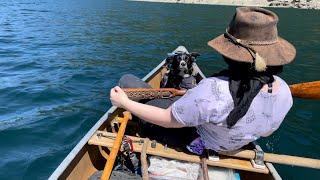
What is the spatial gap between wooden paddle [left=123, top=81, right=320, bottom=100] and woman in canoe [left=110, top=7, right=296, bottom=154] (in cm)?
117

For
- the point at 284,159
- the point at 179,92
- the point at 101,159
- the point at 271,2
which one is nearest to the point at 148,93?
the point at 179,92

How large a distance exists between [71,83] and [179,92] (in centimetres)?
838

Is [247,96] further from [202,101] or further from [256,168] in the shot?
[256,168]

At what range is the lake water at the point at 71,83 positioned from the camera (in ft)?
29.4

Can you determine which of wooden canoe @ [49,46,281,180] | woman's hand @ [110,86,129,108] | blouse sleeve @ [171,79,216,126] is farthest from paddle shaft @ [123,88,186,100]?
blouse sleeve @ [171,79,216,126]

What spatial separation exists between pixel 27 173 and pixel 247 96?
5655mm

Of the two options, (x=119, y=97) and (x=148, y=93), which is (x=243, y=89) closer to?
(x=119, y=97)

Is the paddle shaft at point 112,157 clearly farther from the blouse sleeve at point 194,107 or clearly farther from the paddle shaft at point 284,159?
the paddle shaft at point 284,159

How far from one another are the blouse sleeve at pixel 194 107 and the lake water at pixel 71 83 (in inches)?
186

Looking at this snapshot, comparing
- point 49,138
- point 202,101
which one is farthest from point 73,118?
point 202,101

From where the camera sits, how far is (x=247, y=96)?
159 inches

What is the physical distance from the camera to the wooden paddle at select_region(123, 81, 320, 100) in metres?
5.41

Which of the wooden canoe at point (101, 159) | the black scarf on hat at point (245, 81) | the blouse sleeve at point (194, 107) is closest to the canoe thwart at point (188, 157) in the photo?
the wooden canoe at point (101, 159)

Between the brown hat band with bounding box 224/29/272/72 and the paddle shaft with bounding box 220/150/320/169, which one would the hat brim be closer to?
the brown hat band with bounding box 224/29/272/72
